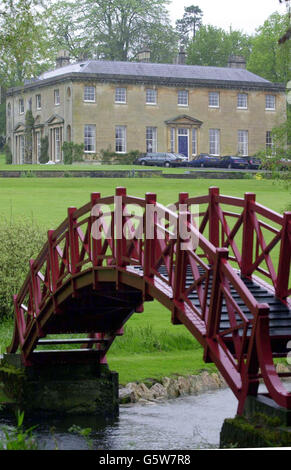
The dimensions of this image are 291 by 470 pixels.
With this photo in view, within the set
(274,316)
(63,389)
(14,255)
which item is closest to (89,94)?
(14,255)

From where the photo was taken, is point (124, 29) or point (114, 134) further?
point (124, 29)

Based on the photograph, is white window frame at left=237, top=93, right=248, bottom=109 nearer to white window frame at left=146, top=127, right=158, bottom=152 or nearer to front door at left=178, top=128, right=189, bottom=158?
front door at left=178, top=128, right=189, bottom=158

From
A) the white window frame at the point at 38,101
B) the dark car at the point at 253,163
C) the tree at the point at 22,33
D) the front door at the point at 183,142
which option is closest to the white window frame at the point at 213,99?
the front door at the point at 183,142

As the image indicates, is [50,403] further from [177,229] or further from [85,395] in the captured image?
[177,229]

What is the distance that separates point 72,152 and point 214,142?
38.0 ft

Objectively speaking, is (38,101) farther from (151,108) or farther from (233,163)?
(233,163)

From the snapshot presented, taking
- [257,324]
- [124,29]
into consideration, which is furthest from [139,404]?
[124,29]

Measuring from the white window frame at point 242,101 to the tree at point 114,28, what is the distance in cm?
1545

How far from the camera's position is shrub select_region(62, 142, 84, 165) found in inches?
2598

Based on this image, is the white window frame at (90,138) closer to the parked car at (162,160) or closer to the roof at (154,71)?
the roof at (154,71)

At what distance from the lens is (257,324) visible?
10.7m

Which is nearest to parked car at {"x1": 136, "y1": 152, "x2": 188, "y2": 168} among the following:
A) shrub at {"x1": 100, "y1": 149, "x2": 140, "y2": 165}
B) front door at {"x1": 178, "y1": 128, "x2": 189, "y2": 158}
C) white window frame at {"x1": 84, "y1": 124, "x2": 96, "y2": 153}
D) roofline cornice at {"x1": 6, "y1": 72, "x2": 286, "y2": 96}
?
shrub at {"x1": 100, "y1": 149, "x2": 140, "y2": 165}

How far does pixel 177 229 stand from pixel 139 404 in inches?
279

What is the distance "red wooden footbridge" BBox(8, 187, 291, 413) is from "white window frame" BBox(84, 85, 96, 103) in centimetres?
4855
